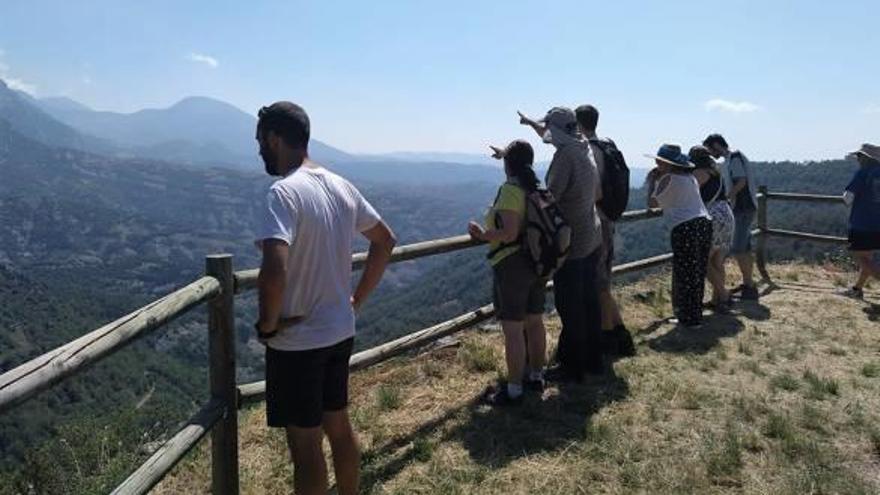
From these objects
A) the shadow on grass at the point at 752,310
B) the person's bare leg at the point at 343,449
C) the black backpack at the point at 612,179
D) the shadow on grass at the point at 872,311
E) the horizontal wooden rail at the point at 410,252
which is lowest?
the shadow on grass at the point at 752,310

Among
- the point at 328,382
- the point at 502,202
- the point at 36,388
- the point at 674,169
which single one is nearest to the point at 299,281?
the point at 328,382

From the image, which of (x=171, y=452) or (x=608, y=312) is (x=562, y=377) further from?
(x=171, y=452)

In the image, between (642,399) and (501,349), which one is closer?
(642,399)

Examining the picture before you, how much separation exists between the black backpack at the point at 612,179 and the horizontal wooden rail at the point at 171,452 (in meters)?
3.44

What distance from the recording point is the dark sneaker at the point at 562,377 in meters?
5.54

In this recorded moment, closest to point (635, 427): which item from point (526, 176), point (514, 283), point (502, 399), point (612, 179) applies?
point (502, 399)

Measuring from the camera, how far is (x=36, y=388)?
198cm

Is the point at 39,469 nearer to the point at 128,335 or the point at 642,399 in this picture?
the point at 128,335

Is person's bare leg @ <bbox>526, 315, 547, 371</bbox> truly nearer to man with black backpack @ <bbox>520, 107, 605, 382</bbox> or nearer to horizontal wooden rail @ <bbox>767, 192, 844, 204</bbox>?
man with black backpack @ <bbox>520, 107, 605, 382</bbox>

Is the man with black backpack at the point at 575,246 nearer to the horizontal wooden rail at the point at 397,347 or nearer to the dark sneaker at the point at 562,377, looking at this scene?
the dark sneaker at the point at 562,377

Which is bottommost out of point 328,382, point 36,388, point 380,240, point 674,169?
point 328,382

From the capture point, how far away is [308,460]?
3.02m

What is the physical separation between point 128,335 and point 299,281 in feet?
2.19

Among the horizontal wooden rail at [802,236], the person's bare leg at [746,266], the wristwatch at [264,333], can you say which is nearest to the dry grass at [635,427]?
the wristwatch at [264,333]
